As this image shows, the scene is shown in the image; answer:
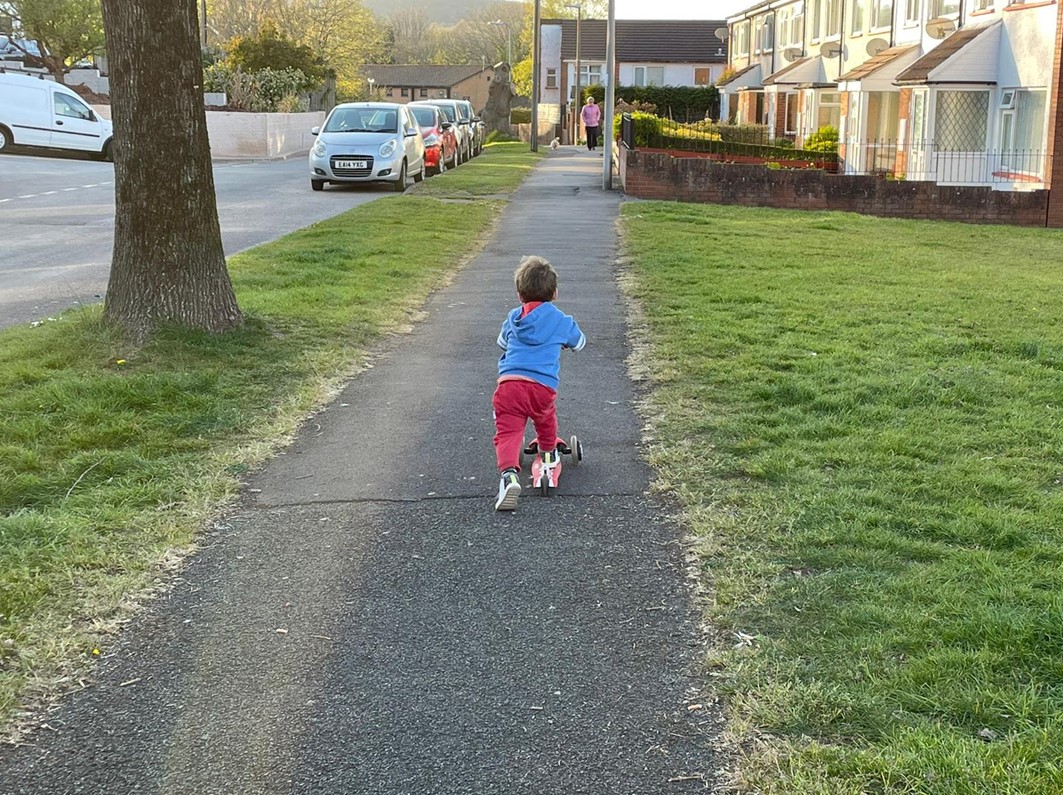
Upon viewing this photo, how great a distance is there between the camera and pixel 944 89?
24578 millimetres

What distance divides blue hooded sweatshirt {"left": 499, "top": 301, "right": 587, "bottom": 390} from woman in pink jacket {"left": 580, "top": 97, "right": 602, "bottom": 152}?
36024mm

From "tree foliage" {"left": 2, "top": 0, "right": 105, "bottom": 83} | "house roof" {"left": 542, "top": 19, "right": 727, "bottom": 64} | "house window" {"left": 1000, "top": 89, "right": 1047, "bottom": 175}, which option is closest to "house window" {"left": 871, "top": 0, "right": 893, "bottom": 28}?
"house window" {"left": 1000, "top": 89, "right": 1047, "bottom": 175}

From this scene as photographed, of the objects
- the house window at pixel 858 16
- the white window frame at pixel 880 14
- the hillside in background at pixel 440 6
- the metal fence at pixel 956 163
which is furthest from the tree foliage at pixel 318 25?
the hillside in background at pixel 440 6

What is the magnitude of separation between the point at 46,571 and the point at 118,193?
4.27 meters

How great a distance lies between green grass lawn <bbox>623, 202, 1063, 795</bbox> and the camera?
3123mm

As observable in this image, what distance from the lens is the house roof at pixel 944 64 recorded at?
23.7m

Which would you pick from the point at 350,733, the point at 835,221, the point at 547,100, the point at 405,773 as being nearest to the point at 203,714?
the point at 350,733

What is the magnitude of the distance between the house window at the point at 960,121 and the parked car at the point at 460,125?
1245 centimetres

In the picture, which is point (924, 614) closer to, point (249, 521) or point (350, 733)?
point (350, 733)

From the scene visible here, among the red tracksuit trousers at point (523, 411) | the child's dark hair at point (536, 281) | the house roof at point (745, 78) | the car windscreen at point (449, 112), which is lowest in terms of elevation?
the red tracksuit trousers at point (523, 411)

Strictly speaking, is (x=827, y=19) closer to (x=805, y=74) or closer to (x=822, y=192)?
(x=805, y=74)

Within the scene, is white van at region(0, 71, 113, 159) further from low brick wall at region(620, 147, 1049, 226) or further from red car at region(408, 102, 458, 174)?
low brick wall at region(620, 147, 1049, 226)

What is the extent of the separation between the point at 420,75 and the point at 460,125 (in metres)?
87.3

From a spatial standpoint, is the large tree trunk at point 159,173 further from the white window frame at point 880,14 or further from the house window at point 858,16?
the house window at point 858,16
